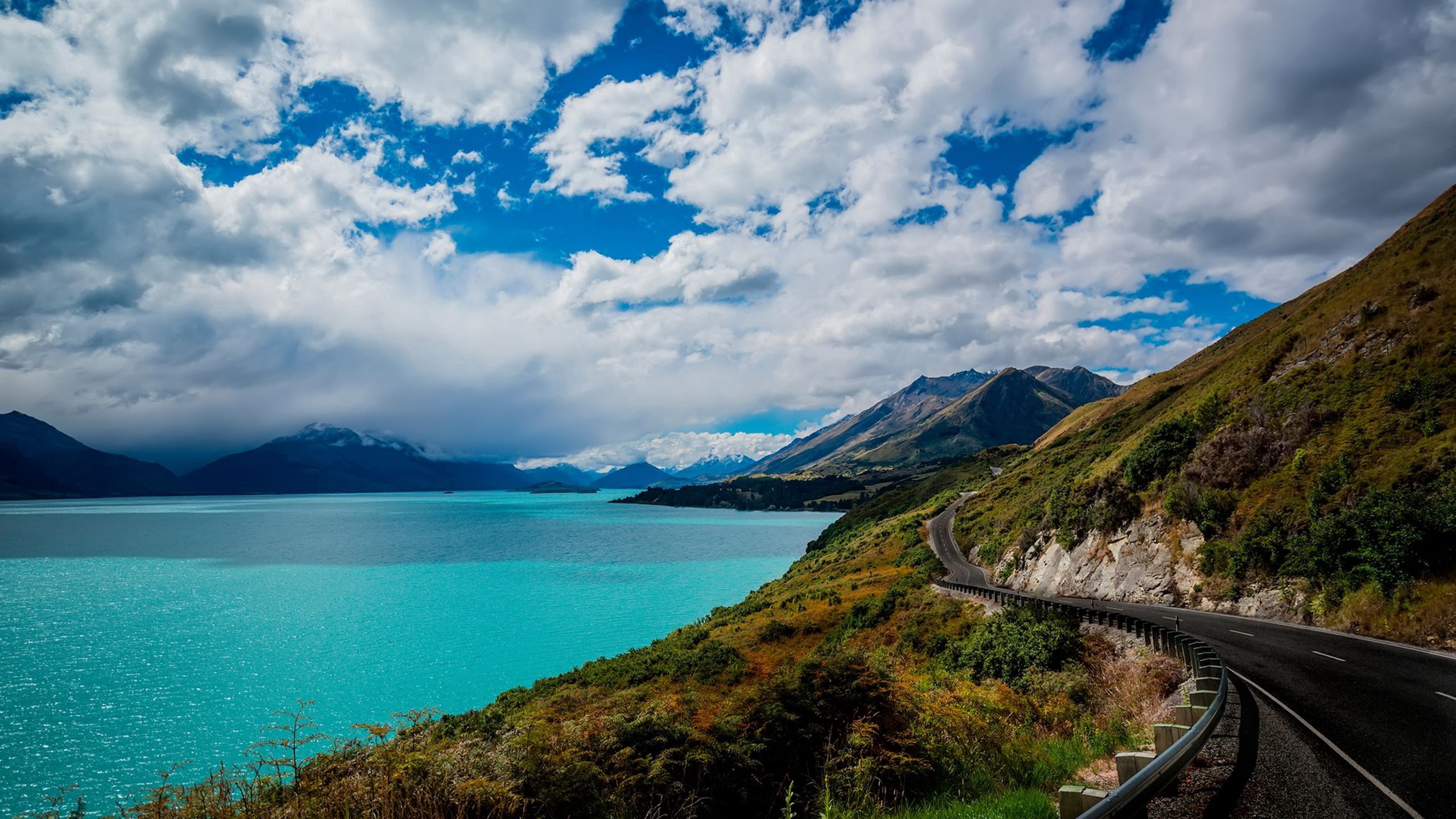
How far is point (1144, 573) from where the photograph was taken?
1601 inches

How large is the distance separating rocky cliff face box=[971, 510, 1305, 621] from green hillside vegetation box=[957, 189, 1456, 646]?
0.65 metres

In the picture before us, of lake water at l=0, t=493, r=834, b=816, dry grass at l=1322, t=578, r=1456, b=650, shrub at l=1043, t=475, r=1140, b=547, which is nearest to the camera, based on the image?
dry grass at l=1322, t=578, r=1456, b=650

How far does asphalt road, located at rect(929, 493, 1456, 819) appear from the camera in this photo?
28.4ft

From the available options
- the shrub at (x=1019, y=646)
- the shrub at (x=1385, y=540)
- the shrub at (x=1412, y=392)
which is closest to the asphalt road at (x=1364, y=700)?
the shrub at (x=1385, y=540)

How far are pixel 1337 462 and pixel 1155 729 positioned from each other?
32.5m

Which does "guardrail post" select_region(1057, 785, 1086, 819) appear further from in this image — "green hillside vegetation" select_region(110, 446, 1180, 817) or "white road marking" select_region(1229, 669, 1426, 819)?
"white road marking" select_region(1229, 669, 1426, 819)

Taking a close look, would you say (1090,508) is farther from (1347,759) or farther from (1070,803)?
(1070,803)

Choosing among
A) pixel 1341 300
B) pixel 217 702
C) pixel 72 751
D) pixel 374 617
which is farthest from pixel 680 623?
pixel 1341 300

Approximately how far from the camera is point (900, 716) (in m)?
13.6

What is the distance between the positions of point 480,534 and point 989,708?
176809 millimetres

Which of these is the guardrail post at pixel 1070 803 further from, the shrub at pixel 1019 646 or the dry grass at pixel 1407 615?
the dry grass at pixel 1407 615

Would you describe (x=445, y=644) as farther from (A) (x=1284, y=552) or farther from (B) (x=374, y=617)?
(A) (x=1284, y=552)

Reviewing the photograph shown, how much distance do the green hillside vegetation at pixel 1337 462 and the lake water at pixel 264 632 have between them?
4773 centimetres

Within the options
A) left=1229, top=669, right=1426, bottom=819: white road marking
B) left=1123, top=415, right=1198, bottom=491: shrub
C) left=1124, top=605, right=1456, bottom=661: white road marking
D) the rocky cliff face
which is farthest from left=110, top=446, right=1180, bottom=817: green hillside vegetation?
left=1123, top=415, right=1198, bottom=491: shrub
